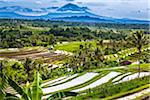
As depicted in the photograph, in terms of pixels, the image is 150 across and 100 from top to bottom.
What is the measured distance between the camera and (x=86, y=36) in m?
67.6

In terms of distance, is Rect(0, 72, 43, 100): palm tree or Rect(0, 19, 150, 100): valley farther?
Rect(0, 19, 150, 100): valley

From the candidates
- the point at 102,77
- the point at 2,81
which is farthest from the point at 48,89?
the point at 2,81

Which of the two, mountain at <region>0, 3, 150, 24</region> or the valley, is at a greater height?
mountain at <region>0, 3, 150, 24</region>

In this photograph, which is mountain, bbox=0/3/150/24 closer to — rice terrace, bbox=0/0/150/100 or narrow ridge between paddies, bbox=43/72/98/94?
rice terrace, bbox=0/0/150/100

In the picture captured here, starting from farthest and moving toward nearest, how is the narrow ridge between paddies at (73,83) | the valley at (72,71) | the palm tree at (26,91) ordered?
the narrow ridge between paddies at (73,83)
the valley at (72,71)
the palm tree at (26,91)

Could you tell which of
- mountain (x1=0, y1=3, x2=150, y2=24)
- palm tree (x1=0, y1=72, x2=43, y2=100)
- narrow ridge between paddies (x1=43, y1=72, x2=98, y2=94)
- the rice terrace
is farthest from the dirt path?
palm tree (x1=0, y1=72, x2=43, y2=100)

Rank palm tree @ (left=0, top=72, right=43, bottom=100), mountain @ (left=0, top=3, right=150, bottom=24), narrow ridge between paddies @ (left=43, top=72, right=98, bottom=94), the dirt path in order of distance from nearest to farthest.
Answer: palm tree @ (left=0, top=72, right=43, bottom=100) < the dirt path < narrow ridge between paddies @ (left=43, top=72, right=98, bottom=94) < mountain @ (left=0, top=3, right=150, bottom=24)

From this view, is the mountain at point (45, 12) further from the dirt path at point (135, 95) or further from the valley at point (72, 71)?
the valley at point (72, 71)

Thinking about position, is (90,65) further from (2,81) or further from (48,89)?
(2,81)

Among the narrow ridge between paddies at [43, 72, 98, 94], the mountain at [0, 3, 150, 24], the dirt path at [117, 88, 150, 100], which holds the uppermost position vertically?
the mountain at [0, 3, 150, 24]

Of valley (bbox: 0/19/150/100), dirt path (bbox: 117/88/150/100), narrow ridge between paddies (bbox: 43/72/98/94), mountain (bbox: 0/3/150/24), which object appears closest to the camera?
valley (bbox: 0/19/150/100)

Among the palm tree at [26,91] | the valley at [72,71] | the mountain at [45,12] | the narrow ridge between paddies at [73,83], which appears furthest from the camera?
the mountain at [45,12]

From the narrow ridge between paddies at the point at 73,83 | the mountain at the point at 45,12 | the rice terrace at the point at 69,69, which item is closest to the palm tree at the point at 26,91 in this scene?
the rice terrace at the point at 69,69

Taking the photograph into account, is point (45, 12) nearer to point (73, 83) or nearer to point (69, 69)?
point (69, 69)
